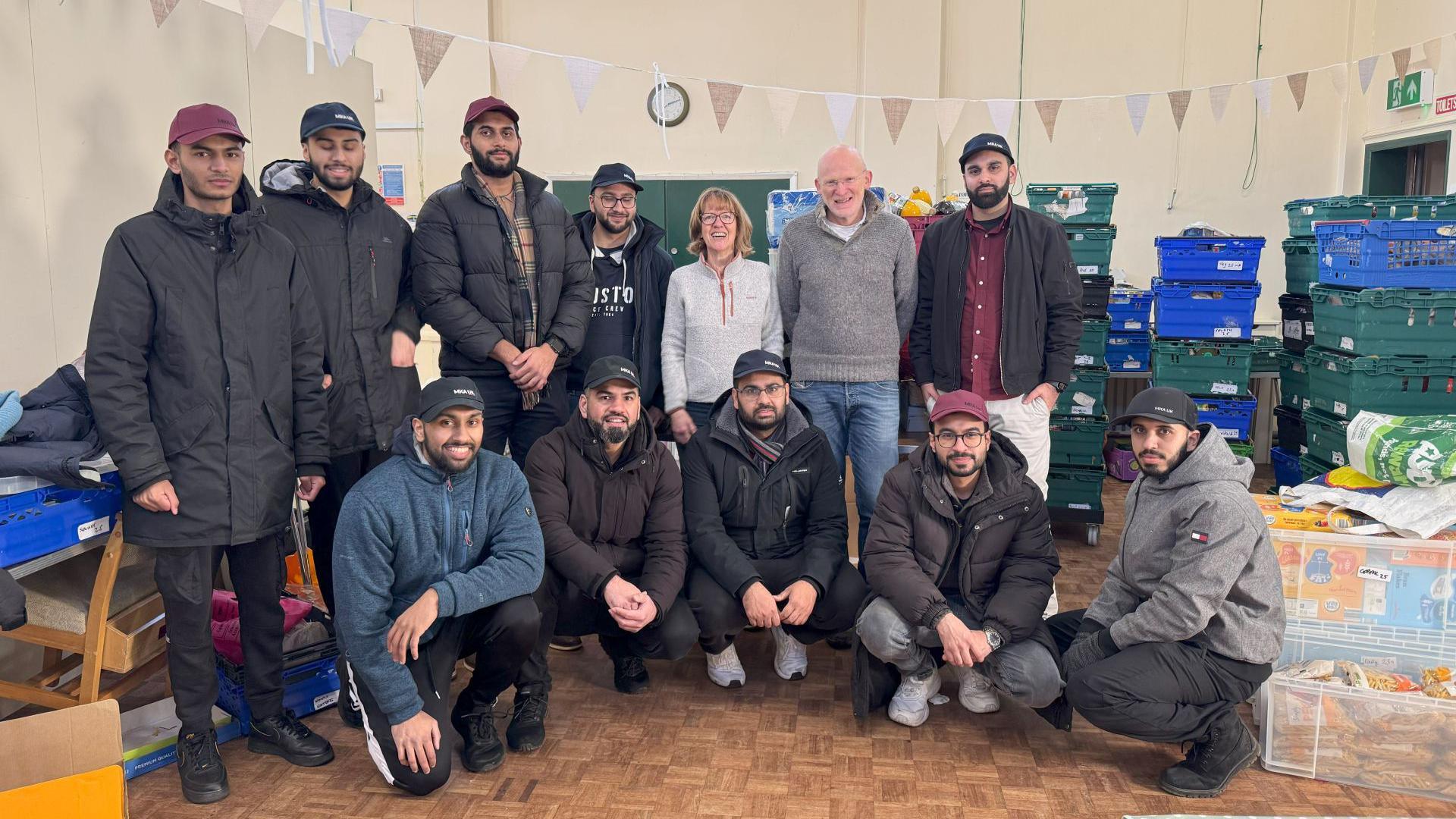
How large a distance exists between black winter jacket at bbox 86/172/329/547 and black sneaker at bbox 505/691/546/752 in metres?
0.89

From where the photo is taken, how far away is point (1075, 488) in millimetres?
5215

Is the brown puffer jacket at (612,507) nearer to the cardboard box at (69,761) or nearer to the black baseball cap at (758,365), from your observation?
the black baseball cap at (758,365)

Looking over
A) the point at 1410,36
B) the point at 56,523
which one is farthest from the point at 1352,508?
the point at 1410,36

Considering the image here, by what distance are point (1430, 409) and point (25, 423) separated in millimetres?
5231

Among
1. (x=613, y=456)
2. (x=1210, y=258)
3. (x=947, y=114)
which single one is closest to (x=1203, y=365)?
(x=1210, y=258)

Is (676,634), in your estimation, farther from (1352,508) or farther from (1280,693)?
(1352,508)

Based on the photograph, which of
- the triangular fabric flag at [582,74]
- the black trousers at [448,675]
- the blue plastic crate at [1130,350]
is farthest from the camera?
the blue plastic crate at [1130,350]

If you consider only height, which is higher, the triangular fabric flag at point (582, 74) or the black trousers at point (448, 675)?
the triangular fabric flag at point (582, 74)

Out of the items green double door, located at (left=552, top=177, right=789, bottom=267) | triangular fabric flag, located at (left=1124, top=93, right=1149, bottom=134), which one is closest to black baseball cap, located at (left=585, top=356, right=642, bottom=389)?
triangular fabric flag, located at (left=1124, top=93, right=1149, bottom=134)

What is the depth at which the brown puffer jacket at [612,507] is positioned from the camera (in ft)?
10.8

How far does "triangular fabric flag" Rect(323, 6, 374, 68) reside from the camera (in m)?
4.06

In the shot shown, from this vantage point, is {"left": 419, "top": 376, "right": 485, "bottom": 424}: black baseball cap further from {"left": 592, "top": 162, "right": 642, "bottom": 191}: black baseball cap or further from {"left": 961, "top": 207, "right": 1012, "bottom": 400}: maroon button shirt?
{"left": 961, "top": 207, "right": 1012, "bottom": 400}: maroon button shirt

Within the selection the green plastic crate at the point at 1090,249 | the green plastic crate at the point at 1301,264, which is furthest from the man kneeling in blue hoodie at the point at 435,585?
the green plastic crate at the point at 1301,264

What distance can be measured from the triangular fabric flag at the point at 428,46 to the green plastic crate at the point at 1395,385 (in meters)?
4.32
